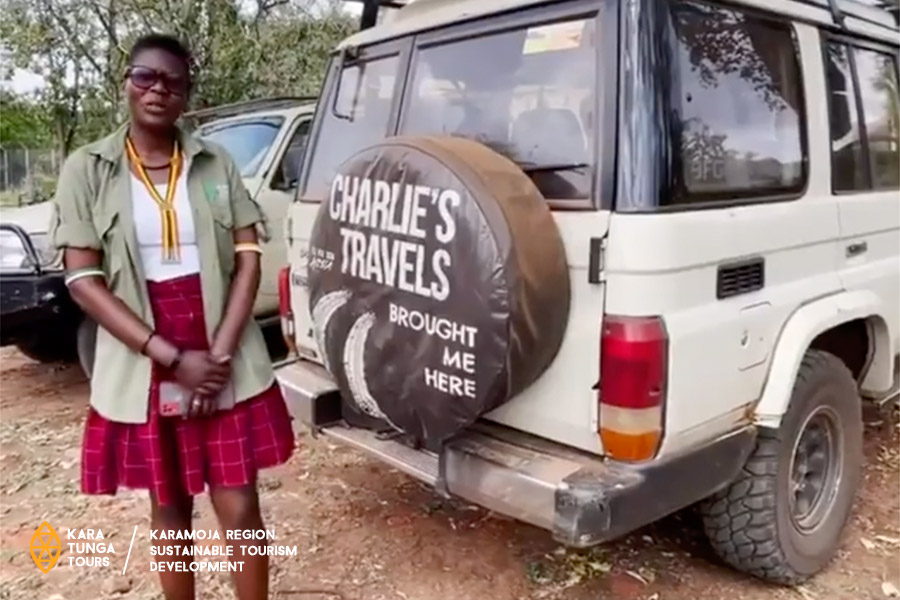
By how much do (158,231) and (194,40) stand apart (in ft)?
23.0

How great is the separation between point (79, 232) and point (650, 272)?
1439mm

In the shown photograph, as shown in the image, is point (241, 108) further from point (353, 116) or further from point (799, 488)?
point (799, 488)

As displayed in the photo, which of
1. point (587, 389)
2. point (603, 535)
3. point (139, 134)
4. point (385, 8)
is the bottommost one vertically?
point (603, 535)

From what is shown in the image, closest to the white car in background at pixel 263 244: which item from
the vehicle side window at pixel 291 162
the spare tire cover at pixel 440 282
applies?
the vehicle side window at pixel 291 162

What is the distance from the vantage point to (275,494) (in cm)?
382

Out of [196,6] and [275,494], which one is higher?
[196,6]

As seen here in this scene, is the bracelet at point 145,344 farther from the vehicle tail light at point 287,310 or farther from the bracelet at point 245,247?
the vehicle tail light at point 287,310

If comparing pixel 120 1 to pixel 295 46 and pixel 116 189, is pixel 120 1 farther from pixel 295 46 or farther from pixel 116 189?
pixel 116 189

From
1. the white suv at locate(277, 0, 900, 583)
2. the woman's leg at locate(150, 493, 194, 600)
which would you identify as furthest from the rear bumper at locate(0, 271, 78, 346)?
the woman's leg at locate(150, 493, 194, 600)

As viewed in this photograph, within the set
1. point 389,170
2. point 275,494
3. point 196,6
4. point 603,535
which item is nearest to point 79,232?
point 389,170

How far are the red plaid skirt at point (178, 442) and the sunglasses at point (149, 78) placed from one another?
49 cm

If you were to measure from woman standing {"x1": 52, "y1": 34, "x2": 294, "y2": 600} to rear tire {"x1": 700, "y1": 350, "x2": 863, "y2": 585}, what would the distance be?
4.99 feet

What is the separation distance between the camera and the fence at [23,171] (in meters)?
17.4

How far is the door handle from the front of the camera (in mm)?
3131
